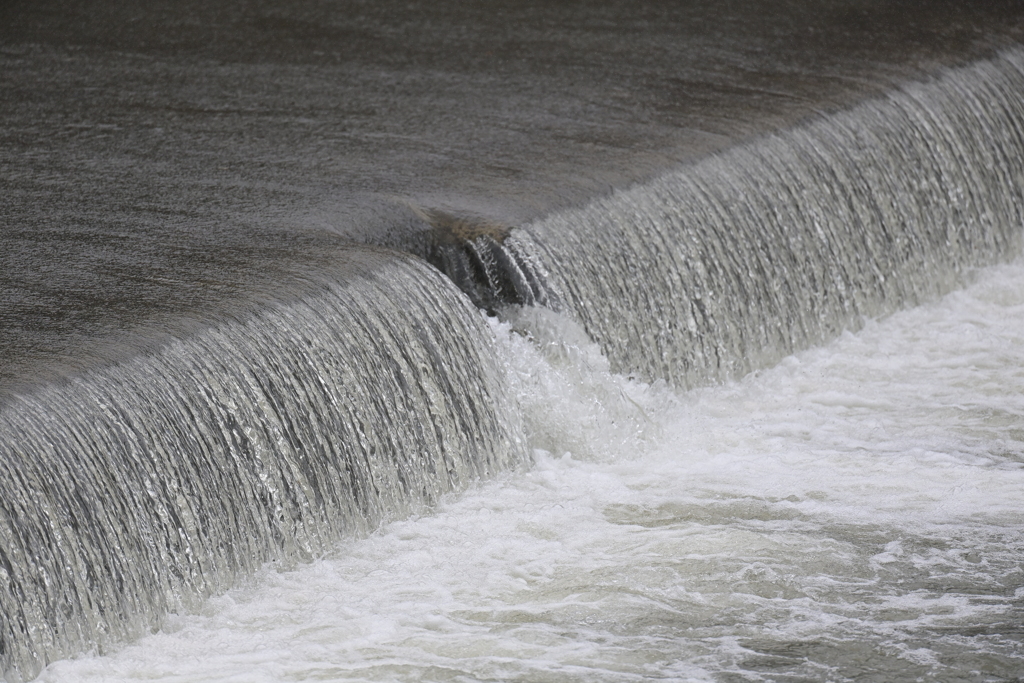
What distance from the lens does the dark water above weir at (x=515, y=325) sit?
11.9 feet

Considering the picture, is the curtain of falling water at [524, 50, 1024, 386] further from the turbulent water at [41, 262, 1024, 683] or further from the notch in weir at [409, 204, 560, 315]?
the turbulent water at [41, 262, 1024, 683]

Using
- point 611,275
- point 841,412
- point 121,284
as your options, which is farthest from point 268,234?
point 841,412

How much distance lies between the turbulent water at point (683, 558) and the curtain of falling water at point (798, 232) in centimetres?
20

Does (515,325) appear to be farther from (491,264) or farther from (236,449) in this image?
(236,449)

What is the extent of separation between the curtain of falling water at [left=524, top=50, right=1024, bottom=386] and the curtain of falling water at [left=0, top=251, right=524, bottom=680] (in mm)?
618

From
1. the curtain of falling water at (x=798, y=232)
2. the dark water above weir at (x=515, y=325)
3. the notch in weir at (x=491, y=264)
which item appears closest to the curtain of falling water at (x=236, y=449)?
the dark water above weir at (x=515, y=325)

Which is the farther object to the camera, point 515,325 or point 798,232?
point 798,232

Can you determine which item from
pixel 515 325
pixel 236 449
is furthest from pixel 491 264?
pixel 236 449

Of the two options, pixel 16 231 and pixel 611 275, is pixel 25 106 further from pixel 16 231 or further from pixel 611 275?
pixel 611 275

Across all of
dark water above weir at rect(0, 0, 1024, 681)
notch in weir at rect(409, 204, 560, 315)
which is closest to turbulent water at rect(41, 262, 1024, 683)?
dark water above weir at rect(0, 0, 1024, 681)

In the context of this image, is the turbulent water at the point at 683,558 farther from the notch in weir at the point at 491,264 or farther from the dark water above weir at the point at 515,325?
the notch in weir at the point at 491,264

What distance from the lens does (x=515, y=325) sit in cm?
473

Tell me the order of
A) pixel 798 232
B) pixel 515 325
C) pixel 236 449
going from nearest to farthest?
pixel 236 449 < pixel 515 325 < pixel 798 232

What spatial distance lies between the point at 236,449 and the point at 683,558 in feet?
4.09
